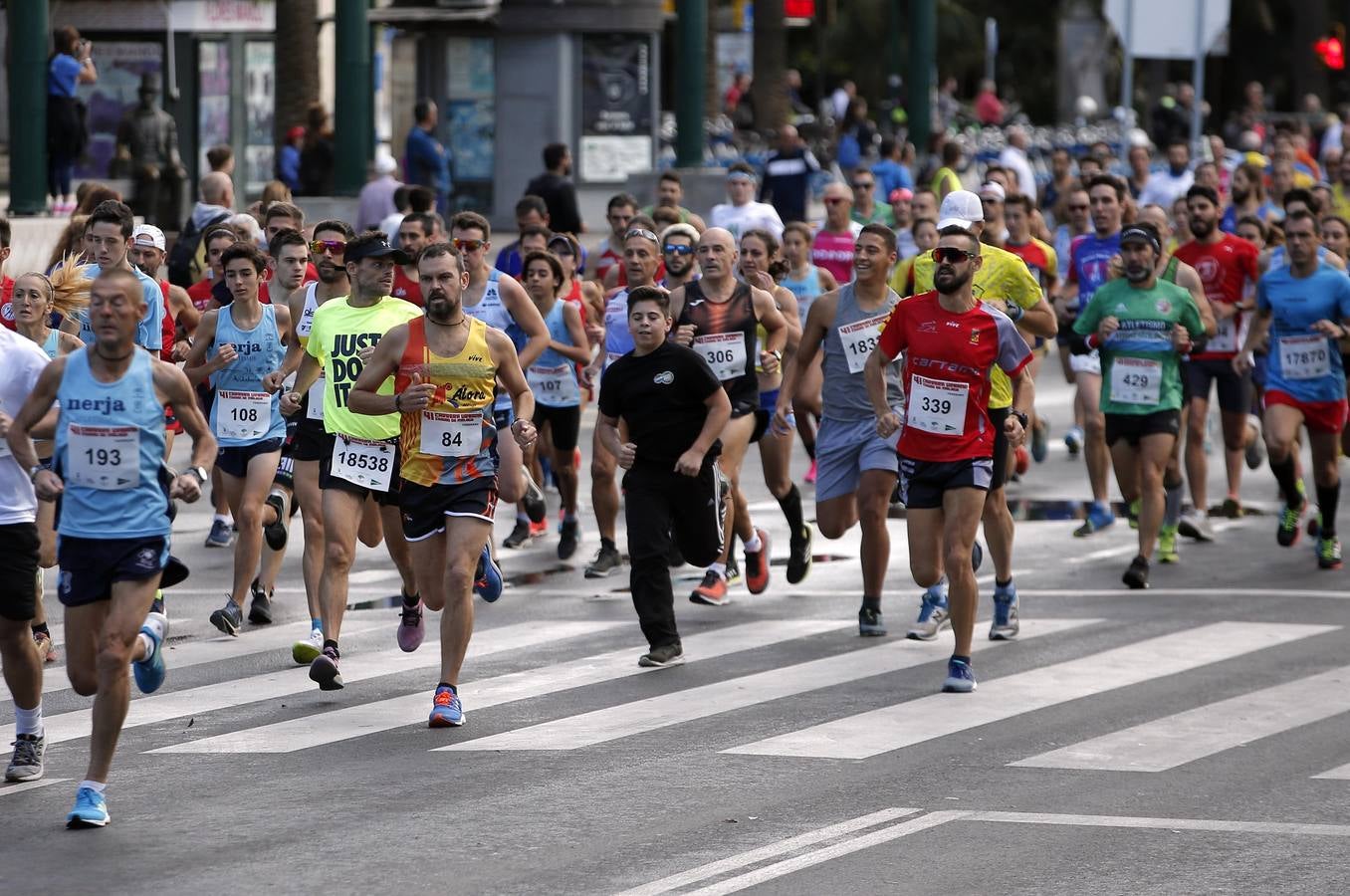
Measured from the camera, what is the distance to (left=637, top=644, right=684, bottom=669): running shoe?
36.7 feet

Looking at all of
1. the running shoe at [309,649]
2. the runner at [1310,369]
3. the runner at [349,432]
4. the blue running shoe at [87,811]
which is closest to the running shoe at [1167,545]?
the runner at [1310,369]

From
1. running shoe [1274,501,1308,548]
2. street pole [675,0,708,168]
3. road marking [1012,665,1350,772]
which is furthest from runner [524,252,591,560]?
street pole [675,0,708,168]

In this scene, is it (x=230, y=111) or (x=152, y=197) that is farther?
(x=230, y=111)

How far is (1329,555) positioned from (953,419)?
4368 mm

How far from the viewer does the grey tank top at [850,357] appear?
12289 mm

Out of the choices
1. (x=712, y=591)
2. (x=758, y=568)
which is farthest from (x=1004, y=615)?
(x=712, y=591)

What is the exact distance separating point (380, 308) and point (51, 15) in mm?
18992

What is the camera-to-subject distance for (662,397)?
11344mm

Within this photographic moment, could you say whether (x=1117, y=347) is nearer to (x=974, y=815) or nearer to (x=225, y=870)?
(x=974, y=815)

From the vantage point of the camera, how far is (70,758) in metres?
9.23

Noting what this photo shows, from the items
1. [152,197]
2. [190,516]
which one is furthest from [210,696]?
[152,197]

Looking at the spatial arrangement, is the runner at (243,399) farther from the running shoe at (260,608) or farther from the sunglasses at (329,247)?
the sunglasses at (329,247)

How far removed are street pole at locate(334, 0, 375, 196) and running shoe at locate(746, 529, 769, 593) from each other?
12725mm

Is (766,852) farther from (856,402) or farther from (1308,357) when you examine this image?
(1308,357)
